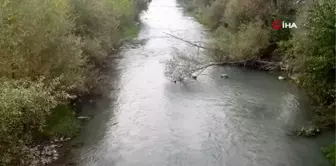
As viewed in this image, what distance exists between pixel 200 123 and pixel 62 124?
850 cm

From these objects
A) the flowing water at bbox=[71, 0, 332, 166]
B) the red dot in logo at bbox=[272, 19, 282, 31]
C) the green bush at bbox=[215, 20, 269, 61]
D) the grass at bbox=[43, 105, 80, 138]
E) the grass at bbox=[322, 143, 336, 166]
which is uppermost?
the red dot in logo at bbox=[272, 19, 282, 31]

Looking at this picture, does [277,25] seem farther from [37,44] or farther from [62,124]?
[37,44]

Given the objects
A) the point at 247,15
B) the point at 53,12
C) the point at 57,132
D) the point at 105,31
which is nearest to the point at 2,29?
the point at 53,12

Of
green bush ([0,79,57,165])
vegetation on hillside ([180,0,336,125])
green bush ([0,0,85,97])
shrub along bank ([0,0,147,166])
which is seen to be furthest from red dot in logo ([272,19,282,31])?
green bush ([0,79,57,165])

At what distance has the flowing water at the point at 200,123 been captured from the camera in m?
20.0

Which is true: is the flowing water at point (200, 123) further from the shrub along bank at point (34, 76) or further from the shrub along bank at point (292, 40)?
the shrub along bank at point (34, 76)

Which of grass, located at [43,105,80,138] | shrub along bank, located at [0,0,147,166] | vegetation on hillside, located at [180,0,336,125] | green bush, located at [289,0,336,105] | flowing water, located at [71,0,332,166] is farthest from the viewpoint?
grass, located at [43,105,80,138]

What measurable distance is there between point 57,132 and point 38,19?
6.51m

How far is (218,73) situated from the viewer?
114 ft

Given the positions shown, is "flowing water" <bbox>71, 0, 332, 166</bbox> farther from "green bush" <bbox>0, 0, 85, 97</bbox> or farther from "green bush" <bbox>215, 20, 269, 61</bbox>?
"green bush" <bbox>0, 0, 85, 97</bbox>

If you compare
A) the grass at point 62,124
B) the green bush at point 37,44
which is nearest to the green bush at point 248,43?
the green bush at point 37,44

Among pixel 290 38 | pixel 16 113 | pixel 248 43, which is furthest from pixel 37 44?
pixel 290 38

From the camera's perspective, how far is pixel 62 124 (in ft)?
75.8

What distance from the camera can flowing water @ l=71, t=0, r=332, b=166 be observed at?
20.0 meters
